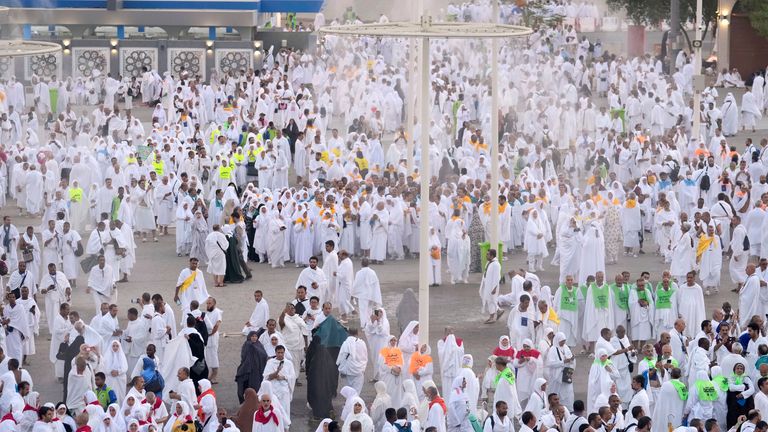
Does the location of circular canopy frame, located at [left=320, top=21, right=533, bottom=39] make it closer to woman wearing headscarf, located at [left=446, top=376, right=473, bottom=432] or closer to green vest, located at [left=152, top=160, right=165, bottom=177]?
woman wearing headscarf, located at [left=446, top=376, right=473, bottom=432]

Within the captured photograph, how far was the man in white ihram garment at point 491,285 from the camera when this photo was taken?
22500 mm

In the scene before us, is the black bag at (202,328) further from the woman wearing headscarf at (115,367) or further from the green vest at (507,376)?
the green vest at (507,376)

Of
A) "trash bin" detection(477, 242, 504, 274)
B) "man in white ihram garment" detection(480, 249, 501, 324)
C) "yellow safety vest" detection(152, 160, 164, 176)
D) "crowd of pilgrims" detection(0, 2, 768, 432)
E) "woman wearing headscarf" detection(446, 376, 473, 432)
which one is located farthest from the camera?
"yellow safety vest" detection(152, 160, 164, 176)

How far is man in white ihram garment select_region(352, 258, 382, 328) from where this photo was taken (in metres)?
21.9

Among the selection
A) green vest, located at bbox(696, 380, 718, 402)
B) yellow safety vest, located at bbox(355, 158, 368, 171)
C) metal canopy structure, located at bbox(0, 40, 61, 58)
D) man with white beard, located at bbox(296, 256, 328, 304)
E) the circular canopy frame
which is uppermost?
the circular canopy frame

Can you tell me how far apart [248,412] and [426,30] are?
429cm

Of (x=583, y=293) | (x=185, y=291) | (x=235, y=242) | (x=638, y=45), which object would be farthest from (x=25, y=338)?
(x=638, y=45)

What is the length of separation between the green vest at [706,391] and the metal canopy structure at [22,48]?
32.6 ft

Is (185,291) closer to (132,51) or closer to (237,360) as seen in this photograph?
(237,360)

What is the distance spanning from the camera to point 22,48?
23.1m

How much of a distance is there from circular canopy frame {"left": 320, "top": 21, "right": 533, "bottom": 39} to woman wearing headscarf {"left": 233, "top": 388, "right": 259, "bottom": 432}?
381cm

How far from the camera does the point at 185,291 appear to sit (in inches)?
845

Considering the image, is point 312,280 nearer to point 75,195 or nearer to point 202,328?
point 202,328

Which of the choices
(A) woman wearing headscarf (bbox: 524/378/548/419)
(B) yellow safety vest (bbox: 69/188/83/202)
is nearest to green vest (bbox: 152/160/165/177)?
(B) yellow safety vest (bbox: 69/188/83/202)
